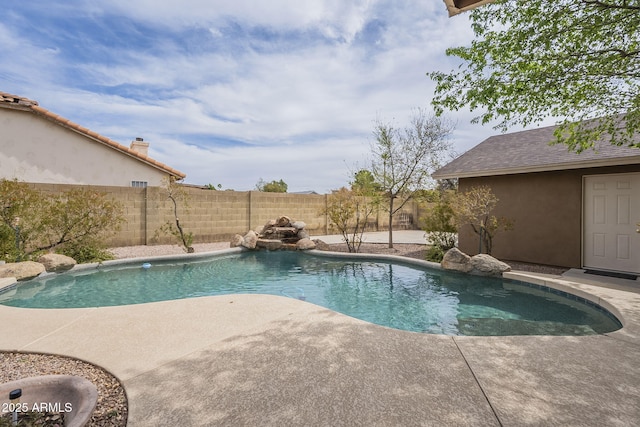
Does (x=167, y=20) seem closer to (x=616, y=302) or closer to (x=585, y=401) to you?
(x=585, y=401)

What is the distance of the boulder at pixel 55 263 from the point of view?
7367 millimetres

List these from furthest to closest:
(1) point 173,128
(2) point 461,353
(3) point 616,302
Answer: (1) point 173,128, (3) point 616,302, (2) point 461,353

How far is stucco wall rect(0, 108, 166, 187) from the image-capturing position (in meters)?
11.7

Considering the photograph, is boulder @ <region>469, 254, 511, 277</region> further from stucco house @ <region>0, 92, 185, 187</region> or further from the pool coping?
stucco house @ <region>0, 92, 185, 187</region>

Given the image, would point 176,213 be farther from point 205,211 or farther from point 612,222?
point 612,222

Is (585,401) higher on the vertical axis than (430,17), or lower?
lower

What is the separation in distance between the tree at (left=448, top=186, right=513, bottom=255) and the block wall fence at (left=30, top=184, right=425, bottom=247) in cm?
500

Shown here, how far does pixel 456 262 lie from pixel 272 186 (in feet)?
123

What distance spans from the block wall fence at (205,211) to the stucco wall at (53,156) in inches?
163

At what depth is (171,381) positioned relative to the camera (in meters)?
2.52

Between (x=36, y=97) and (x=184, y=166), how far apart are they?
22.0ft

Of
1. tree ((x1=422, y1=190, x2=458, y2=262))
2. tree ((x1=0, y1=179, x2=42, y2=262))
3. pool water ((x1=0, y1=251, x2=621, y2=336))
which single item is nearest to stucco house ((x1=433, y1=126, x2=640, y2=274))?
tree ((x1=422, y1=190, x2=458, y2=262))

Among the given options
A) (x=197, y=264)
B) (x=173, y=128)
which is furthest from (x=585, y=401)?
(x=173, y=128)

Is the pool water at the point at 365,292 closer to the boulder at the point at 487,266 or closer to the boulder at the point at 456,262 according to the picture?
the boulder at the point at 456,262
